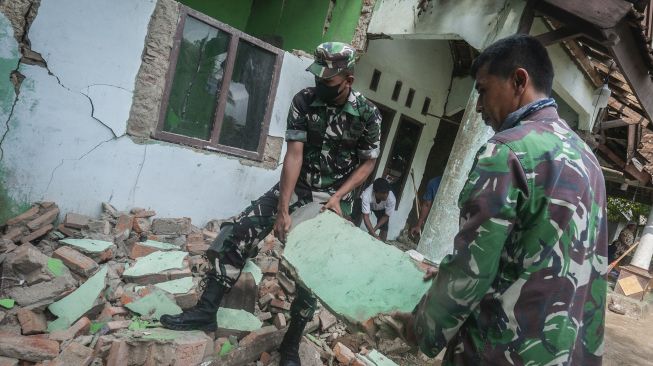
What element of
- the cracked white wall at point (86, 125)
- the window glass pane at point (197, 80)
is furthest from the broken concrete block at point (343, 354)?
the window glass pane at point (197, 80)

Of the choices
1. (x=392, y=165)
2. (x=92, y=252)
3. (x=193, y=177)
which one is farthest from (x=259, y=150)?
(x=392, y=165)

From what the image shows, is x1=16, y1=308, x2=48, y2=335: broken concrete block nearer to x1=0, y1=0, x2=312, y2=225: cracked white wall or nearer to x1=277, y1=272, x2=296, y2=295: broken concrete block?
x1=0, y1=0, x2=312, y2=225: cracked white wall

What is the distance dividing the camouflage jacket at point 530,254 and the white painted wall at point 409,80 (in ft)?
17.1

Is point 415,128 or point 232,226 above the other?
point 415,128

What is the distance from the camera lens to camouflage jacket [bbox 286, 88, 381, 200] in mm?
2648

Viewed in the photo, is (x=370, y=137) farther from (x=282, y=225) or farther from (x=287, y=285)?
(x=287, y=285)

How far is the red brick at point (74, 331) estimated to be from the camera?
89.0 inches

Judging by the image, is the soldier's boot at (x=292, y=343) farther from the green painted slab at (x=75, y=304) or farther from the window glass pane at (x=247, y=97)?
the window glass pane at (x=247, y=97)

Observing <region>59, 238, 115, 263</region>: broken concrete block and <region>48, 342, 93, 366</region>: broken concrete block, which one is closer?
<region>48, 342, 93, 366</region>: broken concrete block

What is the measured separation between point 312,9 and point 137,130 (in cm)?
363

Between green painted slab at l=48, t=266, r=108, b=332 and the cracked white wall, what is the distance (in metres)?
1.10

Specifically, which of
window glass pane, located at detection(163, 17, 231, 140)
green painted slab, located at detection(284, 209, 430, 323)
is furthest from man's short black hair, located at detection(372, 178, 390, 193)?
green painted slab, located at detection(284, 209, 430, 323)

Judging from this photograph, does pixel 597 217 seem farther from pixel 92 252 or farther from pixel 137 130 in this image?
pixel 137 130

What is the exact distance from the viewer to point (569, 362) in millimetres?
1143
